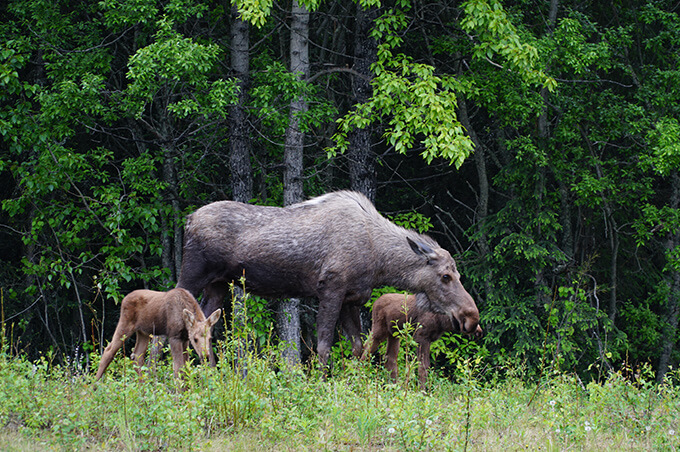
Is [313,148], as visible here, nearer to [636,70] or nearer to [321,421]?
[636,70]

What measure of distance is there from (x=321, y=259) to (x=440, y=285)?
159 cm

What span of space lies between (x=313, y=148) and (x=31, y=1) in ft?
22.5

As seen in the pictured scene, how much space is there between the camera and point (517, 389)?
874 centimetres

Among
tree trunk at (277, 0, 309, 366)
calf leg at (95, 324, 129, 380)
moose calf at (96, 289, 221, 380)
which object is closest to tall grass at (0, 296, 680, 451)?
moose calf at (96, 289, 221, 380)

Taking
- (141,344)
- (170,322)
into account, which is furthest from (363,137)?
(170,322)

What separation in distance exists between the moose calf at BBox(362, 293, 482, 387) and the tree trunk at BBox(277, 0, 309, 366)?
10.2ft

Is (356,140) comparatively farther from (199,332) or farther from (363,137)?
(199,332)

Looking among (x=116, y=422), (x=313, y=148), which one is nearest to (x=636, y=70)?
(x=313, y=148)

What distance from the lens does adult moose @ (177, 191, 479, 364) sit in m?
8.99

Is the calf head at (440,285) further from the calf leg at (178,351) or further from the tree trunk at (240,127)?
the tree trunk at (240,127)

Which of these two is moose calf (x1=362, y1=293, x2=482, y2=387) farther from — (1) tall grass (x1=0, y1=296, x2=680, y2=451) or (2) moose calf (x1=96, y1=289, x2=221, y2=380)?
(1) tall grass (x1=0, y1=296, x2=680, y2=451)

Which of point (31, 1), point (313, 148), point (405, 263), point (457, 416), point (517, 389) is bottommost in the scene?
point (517, 389)

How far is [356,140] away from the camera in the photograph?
13.6 metres

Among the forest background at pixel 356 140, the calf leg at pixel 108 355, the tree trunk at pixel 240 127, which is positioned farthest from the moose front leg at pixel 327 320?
the tree trunk at pixel 240 127
